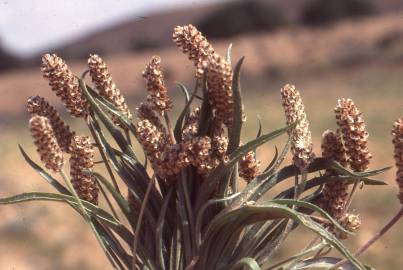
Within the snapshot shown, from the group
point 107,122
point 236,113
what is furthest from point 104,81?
point 236,113

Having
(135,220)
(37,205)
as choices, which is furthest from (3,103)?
(135,220)

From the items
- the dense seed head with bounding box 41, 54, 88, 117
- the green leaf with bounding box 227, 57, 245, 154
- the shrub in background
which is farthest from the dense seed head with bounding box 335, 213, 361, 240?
the shrub in background

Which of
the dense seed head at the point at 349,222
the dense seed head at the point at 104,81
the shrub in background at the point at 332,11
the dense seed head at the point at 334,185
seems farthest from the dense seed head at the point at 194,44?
the shrub in background at the point at 332,11

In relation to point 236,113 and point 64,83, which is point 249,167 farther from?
point 64,83

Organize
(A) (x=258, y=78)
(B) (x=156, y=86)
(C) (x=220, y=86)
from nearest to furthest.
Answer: (C) (x=220, y=86), (B) (x=156, y=86), (A) (x=258, y=78)

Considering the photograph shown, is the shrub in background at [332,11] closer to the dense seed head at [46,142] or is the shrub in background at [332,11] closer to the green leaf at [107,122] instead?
the green leaf at [107,122]
